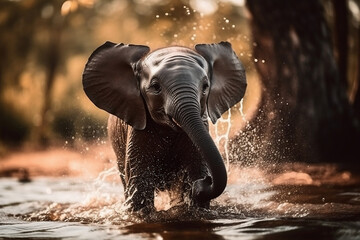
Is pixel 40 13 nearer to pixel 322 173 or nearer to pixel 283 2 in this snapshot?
pixel 283 2

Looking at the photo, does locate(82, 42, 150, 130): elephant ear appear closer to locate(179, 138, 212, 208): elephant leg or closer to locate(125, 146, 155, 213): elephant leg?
locate(125, 146, 155, 213): elephant leg

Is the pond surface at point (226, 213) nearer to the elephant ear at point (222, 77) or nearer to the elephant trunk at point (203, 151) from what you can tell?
the elephant trunk at point (203, 151)

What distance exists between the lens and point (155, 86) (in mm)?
6977

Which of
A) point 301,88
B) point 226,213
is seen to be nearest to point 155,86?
point 226,213

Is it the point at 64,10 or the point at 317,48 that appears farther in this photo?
the point at 317,48

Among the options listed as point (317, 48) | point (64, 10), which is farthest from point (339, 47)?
point (64, 10)

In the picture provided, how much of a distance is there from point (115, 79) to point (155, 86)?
825mm

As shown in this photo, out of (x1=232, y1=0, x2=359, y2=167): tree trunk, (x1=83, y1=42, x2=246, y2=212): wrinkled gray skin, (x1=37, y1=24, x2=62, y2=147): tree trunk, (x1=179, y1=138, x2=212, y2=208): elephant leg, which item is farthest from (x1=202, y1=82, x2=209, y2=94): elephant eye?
(x1=37, y1=24, x2=62, y2=147): tree trunk

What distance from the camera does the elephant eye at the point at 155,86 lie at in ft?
22.7

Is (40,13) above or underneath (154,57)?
above

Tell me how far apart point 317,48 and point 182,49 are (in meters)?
6.05

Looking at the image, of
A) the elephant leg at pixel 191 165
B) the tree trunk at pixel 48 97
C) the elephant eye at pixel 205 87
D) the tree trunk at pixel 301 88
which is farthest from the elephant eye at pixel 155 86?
the tree trunk at pixel 48 97

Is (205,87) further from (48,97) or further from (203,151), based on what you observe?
(48,97)

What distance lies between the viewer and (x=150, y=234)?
5926 millimetres
